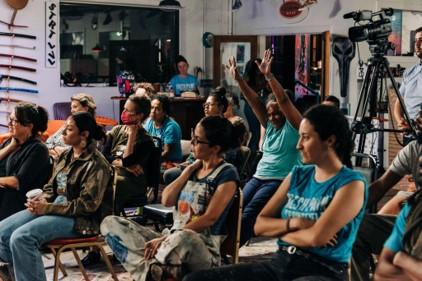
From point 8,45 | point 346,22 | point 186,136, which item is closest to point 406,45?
point 346,22

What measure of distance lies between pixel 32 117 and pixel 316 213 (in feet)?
7.08

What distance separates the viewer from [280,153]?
4203 millimetres

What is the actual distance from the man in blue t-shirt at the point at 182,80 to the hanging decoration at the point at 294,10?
1467mm

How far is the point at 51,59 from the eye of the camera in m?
8.96

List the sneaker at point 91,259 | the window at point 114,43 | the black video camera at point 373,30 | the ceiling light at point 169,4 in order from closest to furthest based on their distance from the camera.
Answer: the black video camera at point 373,30, the sneaker at point 91,259, the window at point 114,43, the ceiling light at point 169,4

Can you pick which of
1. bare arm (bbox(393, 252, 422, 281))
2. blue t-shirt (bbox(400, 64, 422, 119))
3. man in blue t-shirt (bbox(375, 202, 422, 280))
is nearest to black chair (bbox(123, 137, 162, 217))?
blue t-shirt (bbox(400, 64, 422, 119))

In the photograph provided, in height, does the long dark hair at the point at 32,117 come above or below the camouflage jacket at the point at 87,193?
above

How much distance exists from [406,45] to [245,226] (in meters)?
5.05

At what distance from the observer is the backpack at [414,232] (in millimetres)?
2302

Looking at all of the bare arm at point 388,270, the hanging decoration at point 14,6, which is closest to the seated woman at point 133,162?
the bare arm at point 388,270

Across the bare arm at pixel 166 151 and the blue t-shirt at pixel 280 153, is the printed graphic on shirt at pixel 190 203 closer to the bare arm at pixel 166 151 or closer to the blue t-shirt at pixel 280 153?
the blue t-shirt at pixel 280 153

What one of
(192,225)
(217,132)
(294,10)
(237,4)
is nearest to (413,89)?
(217,132)

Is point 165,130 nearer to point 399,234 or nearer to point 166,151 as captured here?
point 166,151

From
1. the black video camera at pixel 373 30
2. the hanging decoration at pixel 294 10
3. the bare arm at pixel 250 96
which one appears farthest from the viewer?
the hanging decoration at pixel 294 10
